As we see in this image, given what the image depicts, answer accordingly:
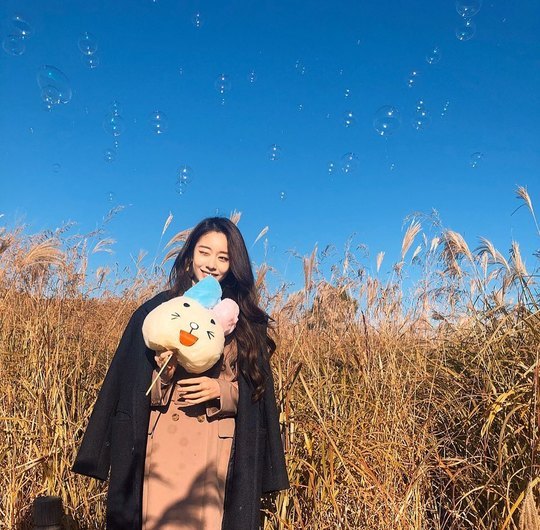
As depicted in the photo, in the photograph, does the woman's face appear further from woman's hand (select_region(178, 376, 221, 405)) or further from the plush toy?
woman's hand (select_region(178, 376, 221, 405))

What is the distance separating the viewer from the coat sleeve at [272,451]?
231cm

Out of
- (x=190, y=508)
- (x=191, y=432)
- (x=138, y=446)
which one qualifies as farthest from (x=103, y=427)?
(x=190, y=508)

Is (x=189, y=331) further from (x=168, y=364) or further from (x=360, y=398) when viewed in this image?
(x=360, y=398)

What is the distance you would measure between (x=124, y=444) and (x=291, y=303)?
167cm

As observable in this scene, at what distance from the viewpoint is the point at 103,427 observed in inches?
88.9

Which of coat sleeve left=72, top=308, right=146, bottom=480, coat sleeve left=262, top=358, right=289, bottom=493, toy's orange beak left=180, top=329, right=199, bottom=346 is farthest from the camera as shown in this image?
coat sleeve left=262, top=358, right=289, bottom=493

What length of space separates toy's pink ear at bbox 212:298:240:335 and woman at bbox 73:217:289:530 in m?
0.11

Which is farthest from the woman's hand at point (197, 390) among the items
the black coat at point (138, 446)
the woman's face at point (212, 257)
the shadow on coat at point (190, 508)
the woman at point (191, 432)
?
the woman's face at point (212, 257)

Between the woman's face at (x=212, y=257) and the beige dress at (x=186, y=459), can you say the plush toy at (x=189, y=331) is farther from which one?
the woman's face at (x=212, y=257)

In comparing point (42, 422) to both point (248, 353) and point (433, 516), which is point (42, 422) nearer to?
point (248, 353)

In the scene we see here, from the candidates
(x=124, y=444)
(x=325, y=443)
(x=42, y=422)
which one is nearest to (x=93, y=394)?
(x=42, y=422)

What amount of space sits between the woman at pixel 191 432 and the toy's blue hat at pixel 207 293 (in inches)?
8.8

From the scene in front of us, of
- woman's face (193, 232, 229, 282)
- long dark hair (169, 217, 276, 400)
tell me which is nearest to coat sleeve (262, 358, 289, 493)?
long dark hair (169, 217, 276, 400)

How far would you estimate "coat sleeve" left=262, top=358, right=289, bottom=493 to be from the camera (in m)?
2.31
